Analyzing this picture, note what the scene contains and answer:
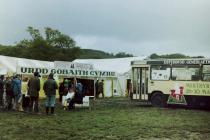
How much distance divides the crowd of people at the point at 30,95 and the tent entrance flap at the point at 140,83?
17.0 ft

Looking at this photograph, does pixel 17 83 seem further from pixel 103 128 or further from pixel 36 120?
pixel 103 128

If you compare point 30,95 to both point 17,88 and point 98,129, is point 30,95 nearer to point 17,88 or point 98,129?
point 17,88

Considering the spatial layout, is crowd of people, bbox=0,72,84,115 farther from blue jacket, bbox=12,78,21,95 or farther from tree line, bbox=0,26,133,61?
tree line, bbox=0,26,133,61

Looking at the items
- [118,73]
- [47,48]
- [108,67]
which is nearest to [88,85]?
[118,73]

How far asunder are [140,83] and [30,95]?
398 inches

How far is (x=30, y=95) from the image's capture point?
69.8 feet

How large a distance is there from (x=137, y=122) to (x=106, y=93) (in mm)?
28274

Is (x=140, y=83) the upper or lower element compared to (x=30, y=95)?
upper


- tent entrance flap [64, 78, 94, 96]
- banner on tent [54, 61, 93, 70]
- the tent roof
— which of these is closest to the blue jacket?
banner on tent [54, 61, 93, 70]

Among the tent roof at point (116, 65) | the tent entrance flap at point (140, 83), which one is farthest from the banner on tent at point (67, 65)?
the tent roof at point (116, 65)

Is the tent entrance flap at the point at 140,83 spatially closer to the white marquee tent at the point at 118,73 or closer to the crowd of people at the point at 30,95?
the crowd of people at the point at 30,95

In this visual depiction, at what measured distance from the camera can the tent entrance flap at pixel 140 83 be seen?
2939 cm

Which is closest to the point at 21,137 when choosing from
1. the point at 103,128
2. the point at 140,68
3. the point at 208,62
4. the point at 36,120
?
the point at 103,128

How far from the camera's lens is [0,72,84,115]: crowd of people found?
20.9m
